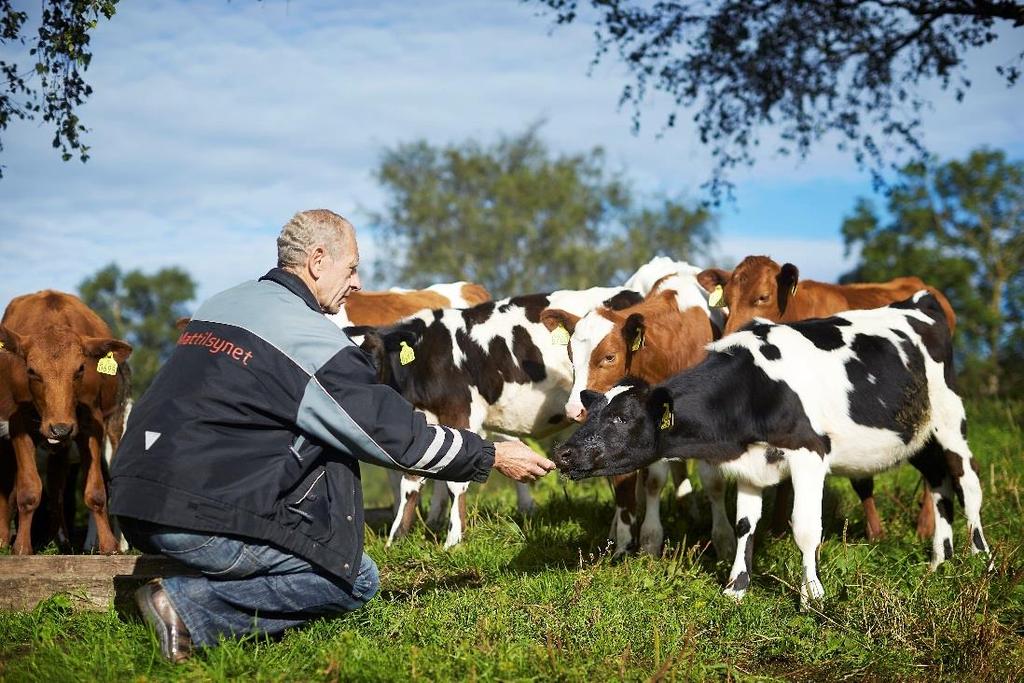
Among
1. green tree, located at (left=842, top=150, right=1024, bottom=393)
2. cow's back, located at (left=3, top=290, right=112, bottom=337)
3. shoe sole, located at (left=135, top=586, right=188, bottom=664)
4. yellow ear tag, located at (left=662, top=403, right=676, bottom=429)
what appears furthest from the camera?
green tree, located at (left=842, top=150, right=1024, bottom=393)

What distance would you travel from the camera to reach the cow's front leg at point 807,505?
6.55 metres

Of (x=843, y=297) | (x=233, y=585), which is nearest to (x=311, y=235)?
(x=233, y=585)

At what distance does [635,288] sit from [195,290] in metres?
40.2

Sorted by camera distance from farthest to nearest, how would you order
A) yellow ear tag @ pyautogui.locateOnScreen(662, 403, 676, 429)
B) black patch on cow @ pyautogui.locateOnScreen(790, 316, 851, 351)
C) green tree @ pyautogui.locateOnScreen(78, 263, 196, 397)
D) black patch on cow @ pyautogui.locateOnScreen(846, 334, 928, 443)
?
green tree @ pyautogui.locateOnScreen(78, 263, 196, 397) < black patch on cow @ pyautogui.locateOnScreen(790, 316, 851, 351) < black patch on cow @ pyautogui.locateOnScreen(846, 334, 928, 443) < yellow ear tag @ pyautogui.locateOnScreen(662, 403, 676, 429)

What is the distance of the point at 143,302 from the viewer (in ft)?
151

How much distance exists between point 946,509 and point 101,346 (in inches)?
275

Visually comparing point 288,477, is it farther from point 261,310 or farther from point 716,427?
point 716,427

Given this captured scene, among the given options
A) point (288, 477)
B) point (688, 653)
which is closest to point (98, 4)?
point (288, 477)

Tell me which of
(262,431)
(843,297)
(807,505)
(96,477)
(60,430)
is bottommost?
(96,477)

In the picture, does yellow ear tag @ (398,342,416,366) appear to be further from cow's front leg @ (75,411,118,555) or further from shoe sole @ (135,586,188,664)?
shoe sole @ (135,586,188,664)

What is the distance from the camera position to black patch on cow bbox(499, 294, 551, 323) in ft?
31.3

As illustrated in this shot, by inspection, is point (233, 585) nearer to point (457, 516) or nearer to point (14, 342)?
point (457, 516)

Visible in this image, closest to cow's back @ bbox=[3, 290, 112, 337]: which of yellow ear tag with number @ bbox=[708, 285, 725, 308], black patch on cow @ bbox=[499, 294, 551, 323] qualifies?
black patch on cow @ bbox=[499, 294, 551, 323]

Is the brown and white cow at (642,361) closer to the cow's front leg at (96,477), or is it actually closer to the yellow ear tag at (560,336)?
the yellow ear tag at (560,336)
